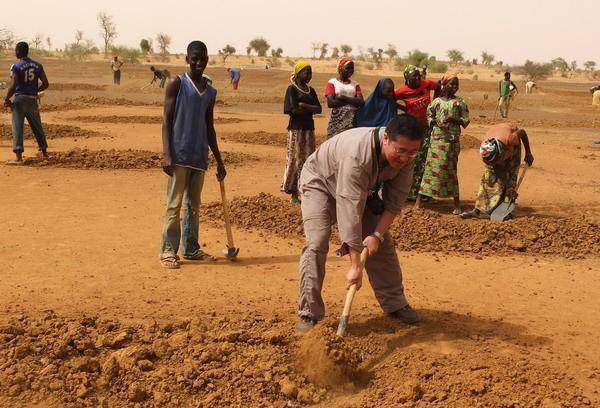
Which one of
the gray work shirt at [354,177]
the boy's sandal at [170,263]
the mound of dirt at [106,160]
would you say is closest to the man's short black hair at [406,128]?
the gray work shirt at [354,177]

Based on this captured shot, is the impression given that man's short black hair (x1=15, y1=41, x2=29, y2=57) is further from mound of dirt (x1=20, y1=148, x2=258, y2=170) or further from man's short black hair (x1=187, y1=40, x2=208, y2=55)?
man's short black hair (x1=187, y1=40, x2=208, y2=55)

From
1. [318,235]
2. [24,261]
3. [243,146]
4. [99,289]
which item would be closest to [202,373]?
[318,235]

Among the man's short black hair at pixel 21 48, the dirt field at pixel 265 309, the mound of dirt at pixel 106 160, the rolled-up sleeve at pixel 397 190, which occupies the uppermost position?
the man's short black hair at pixel 21 48

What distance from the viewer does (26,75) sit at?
1010 centimetres

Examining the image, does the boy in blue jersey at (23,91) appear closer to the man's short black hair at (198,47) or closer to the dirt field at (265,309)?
Answer: the dirt field at (265,309)

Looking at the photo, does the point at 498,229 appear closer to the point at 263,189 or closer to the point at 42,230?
the point at 263,189

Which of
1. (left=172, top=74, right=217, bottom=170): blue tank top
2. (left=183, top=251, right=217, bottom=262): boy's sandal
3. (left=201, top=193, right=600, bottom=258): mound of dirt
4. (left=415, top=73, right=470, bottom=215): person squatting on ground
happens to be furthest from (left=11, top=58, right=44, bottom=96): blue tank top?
(left=415, top=73, right=470, bottom=215): person squatting on ground

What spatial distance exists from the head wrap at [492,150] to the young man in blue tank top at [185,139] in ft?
10.3

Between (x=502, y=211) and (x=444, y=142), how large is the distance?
1015mm

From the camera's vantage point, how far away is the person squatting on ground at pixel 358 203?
394 cm

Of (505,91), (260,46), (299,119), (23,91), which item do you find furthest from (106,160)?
(260,46)

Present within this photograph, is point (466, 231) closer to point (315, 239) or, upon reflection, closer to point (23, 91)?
point (315, 239)

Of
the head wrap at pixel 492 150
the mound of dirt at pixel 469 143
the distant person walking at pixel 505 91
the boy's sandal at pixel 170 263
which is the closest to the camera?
the boy's sandal at pixel 170 263

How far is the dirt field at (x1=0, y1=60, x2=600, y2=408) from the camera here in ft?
12.6
